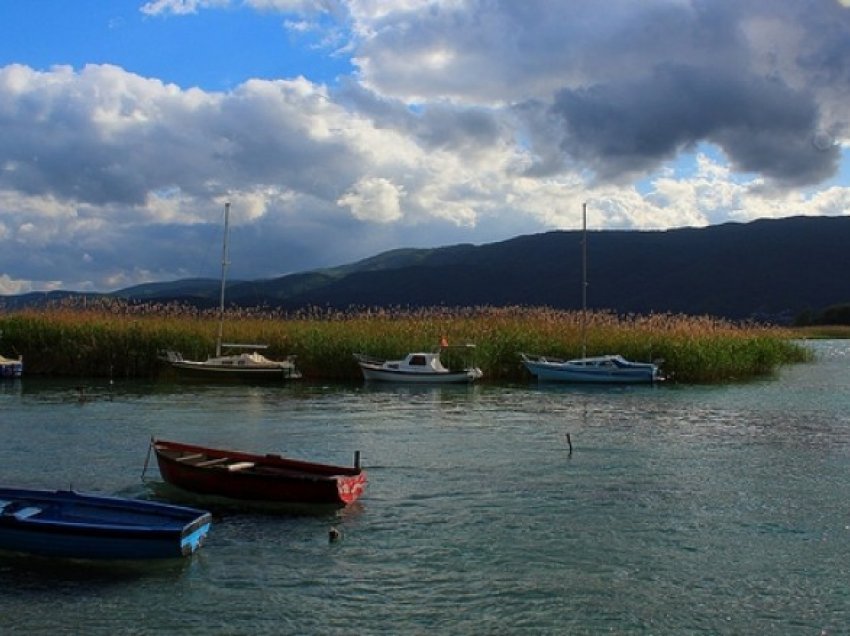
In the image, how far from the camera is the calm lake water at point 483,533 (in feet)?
38.7

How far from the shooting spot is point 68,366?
151 ft

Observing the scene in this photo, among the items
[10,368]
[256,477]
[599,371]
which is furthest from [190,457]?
[599,371]

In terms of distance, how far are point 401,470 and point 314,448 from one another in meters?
4.02

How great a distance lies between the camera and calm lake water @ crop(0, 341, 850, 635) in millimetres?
11805

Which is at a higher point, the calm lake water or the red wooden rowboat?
the red wooden rowboat

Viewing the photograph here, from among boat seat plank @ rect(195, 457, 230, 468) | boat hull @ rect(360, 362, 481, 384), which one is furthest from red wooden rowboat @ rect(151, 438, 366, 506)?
boat hull @ rect(360, 362, 481, 384)

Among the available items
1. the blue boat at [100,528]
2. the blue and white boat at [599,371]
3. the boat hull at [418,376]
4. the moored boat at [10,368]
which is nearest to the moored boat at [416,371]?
A: the boat hull at [418,376]

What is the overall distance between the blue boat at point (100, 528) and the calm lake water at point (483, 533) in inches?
12.6

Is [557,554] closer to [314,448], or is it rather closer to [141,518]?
[141,518]

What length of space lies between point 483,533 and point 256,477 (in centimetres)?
437

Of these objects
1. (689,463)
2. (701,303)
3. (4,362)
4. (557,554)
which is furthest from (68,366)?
(701,303)

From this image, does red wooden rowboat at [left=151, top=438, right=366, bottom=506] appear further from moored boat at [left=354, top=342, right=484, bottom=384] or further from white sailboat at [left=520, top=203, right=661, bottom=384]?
white sailboat at [left=520, top=203, right=661, bottom=384]

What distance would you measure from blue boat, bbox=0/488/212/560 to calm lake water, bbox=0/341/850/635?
321 millimetres

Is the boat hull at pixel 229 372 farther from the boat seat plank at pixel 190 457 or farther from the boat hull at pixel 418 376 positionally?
the boat seat plank at pixel 190 457
